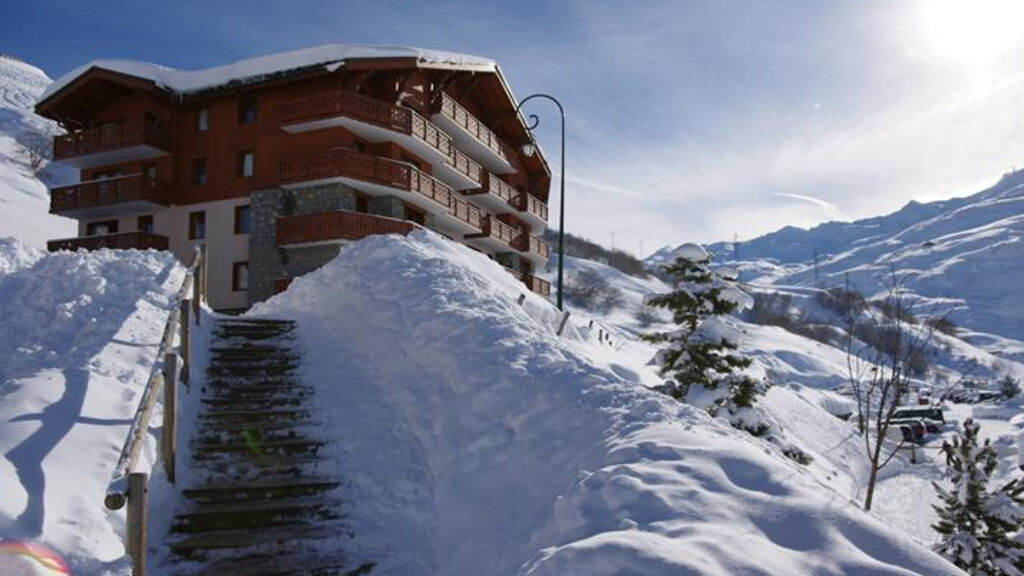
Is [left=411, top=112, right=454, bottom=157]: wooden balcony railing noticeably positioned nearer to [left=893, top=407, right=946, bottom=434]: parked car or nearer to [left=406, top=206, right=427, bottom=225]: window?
[left=406, top=206, right=427, bottom=225]: window

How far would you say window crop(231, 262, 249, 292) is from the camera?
25.9 m

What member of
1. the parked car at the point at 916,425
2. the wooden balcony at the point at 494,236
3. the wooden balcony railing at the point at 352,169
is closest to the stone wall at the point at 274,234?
the wooden balcony railing at the point at 352,169

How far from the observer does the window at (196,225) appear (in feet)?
89.9

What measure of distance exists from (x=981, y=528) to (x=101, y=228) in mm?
33605

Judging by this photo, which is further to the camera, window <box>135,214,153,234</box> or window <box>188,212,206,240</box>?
window <box>135,214,153,234</box>

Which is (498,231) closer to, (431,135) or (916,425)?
(431,135)

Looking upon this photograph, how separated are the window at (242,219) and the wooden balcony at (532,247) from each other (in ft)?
47.7

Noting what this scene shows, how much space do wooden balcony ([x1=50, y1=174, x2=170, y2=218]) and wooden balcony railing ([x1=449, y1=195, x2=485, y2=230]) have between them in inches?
472

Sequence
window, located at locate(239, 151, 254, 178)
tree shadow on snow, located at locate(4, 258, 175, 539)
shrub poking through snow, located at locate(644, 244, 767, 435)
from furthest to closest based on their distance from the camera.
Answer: window, located at locate(239, 151, 254, 178)
shrub poking through snow, located at locate(644, 244, 767, 435)
tree shadow on snow, located at locate(4, 258, 175, 539)

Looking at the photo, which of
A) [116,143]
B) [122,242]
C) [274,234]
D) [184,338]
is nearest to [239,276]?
[274,234]

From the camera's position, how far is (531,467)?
261 inches

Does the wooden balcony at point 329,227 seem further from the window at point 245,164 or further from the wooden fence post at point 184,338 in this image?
the wooden fence post at point 184,338

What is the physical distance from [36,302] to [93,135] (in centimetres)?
2140

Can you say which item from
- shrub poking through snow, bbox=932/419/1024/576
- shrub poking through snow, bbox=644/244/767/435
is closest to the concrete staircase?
shrub poking through snow, bbox=644/244/767/435
